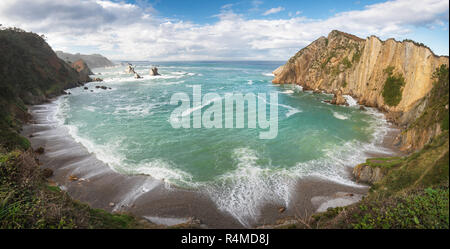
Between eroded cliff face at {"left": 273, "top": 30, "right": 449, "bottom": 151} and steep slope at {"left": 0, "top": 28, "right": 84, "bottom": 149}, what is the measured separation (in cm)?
5026

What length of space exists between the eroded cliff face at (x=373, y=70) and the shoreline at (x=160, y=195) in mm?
10539

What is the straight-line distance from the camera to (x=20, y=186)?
834 centimetres

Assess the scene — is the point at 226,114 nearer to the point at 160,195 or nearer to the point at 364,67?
the point at 160,195

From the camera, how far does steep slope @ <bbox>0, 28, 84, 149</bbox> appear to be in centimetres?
3112

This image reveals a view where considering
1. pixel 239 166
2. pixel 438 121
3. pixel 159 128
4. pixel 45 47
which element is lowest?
pixel 239 166

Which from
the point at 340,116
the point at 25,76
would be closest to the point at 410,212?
the point at 340,116

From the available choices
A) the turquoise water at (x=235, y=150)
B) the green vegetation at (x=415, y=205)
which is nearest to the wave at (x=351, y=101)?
the turquoise water at (x=235, y=150)

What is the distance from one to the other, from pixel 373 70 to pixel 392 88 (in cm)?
753

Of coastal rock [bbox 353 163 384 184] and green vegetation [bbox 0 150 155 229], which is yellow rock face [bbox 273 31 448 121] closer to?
coastal rock [bbox 353 163 384 184]

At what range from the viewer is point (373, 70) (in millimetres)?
44375

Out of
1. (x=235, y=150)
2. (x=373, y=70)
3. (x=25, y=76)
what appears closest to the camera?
(x=235, y=150)

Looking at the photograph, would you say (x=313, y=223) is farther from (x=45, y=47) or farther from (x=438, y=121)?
(x=45, y=47)
